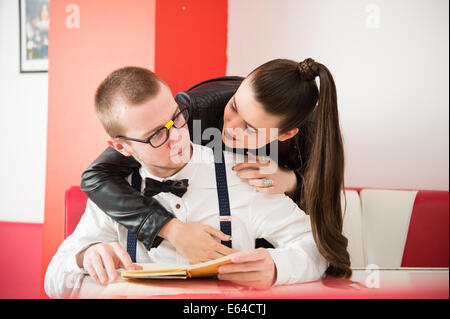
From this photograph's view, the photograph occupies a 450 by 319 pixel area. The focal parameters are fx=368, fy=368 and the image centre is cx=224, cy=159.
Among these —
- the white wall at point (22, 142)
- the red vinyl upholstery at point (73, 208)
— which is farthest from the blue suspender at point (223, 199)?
the white wall at point (22, 142)

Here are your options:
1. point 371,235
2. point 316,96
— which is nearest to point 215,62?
point 316,96

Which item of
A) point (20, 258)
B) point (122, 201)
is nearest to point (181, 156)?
point (122, 201)

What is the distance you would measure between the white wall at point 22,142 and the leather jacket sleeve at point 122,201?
1.01 ft

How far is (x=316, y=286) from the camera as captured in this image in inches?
38.5

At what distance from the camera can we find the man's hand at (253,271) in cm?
88

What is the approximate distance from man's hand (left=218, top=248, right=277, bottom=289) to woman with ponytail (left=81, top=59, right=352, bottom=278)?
75 millimetres

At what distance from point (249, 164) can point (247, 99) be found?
19 centimetres

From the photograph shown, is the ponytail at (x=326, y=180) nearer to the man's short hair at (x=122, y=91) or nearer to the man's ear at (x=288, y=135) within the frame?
the man's ear at (x=288, y=135)

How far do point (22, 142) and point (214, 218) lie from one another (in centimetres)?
69

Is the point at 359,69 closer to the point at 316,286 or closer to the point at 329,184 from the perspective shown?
the point at 329,184

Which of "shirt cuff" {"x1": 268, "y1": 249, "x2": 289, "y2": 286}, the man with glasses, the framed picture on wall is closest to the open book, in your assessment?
the man with glasses

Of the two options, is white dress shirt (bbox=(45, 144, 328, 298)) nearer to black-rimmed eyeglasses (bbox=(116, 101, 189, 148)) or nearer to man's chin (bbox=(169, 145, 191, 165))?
man's chin (bbox=(169, 145, 191, 165))

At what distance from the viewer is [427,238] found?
1492mm

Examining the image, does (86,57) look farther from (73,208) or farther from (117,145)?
(73,208)
